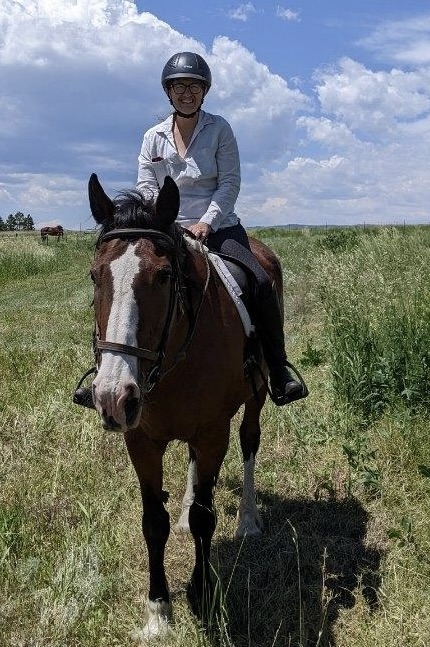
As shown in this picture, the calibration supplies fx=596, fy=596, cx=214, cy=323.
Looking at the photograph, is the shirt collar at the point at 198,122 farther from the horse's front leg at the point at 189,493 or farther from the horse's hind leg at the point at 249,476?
the horse's front leg at the point at 189,493

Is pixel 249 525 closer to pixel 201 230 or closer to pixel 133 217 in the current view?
pixel 201 230

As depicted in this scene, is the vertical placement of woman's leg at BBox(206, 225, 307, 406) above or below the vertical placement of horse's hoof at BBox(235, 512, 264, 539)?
above

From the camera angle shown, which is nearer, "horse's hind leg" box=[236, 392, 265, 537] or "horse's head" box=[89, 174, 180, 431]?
"horse's head" box=[89, 174, 180, 431]

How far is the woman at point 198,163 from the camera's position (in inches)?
151

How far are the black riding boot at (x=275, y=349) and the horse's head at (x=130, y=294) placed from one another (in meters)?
1.26

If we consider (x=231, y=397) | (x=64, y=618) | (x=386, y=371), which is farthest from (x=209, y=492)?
(x=386, y=371)

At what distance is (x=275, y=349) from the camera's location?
4164 mm

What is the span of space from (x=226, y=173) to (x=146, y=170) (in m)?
0.53

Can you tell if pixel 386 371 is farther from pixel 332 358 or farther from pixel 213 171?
pixel 213 171

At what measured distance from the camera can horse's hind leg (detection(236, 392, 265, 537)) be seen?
4.22m

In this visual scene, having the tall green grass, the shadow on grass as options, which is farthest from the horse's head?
the tall green grass

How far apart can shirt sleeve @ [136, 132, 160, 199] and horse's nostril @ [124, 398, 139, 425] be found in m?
1.93

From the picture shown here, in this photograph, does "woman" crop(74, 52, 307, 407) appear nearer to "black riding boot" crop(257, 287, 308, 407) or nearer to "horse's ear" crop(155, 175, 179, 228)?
"black riding boot" crop(257, 287, 308, 407)

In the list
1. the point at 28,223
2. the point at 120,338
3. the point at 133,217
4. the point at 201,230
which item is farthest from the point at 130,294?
the point at 28,223
